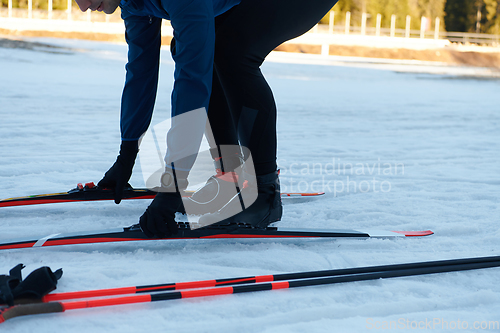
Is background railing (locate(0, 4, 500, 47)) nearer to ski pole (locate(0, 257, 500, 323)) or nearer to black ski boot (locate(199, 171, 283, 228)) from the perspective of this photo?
black ski boot (locate(199, 171, 283, 228))

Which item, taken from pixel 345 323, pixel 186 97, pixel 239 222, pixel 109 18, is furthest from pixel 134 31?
pixel 109 18

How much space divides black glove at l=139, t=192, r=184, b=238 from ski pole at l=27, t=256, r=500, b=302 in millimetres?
222

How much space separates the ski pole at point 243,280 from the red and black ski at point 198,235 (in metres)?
0.26

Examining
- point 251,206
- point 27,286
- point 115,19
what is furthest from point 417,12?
point 27,286

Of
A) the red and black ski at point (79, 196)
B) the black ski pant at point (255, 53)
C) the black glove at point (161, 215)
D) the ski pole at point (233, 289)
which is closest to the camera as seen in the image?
the ski pole at point (233, 289)

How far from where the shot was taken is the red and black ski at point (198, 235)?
58.6 inches

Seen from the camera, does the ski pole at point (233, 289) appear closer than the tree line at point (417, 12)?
Yes

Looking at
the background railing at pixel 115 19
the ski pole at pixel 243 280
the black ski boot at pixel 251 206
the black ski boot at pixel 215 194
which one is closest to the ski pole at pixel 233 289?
the ski pole at pixel 243 280

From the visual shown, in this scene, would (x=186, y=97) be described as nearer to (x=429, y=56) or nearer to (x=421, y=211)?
Answer: (x=421, y=211)

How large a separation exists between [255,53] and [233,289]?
2.69 ft

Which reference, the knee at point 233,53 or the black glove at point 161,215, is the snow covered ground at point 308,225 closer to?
the black glove at point 161,215

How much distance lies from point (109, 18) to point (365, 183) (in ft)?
83.3

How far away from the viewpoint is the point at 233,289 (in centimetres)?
126

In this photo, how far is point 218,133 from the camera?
1888 millimetres
